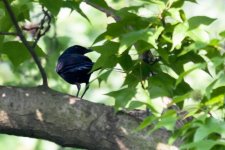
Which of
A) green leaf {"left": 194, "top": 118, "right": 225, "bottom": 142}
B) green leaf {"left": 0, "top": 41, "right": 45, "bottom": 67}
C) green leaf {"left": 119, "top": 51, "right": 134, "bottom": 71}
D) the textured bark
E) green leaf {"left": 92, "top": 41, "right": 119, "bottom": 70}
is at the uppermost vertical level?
green leaf {"left": 194, "top": 118, "right": 225, "bottom": 142}

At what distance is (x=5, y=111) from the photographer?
10.9 feet

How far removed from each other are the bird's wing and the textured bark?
1.13m

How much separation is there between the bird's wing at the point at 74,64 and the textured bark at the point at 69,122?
1.13 m

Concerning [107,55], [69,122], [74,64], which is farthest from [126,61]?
[74,64]

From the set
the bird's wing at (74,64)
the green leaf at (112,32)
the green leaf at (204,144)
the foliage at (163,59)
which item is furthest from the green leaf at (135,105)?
the bird's wing at (74,64)

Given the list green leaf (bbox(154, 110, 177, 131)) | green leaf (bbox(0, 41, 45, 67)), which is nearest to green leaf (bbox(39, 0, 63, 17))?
green leaf (bbox(0, 41, 45, 67))

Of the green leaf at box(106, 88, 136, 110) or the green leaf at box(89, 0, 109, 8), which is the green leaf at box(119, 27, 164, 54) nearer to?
the green leaf at box(106, 88, 136, 110)

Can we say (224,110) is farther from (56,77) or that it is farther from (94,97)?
(94,97)

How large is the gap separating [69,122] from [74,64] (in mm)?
1500

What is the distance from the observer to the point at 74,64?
4.73 metres

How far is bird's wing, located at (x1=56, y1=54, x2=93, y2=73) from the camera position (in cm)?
452

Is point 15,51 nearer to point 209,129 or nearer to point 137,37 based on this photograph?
point 137,37

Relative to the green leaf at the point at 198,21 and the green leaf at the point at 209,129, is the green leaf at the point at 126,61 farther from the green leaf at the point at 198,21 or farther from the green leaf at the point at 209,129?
the green leaf at the point at 209,129

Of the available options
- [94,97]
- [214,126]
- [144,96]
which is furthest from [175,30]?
[94,97]
